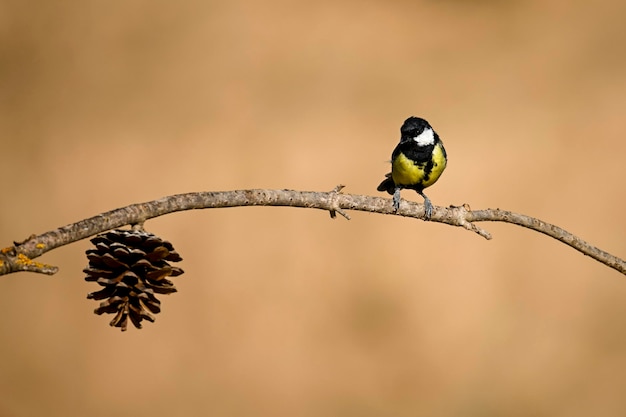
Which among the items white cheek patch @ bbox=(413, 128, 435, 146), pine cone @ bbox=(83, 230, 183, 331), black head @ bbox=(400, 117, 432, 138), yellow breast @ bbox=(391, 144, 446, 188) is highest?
black head @ bbox=(400, 117, 432, 138)

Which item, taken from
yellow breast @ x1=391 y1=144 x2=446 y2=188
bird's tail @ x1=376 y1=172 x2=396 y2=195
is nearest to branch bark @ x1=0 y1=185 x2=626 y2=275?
yellow breast @ x1=391 y1=144 x2=446 y2=188

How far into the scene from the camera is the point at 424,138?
4.13 feet

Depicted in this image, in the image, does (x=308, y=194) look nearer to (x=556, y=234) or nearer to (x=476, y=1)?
(x=556, y=234)

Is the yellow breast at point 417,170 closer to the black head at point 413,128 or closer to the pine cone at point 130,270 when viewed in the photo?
the black head at point 413,128

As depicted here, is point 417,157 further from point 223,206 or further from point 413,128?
point 223,206

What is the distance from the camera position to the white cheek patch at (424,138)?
126cm

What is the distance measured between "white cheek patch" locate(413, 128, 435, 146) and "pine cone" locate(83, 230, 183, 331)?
2.62ft

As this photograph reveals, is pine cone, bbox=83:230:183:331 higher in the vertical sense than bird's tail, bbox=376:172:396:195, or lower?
lower

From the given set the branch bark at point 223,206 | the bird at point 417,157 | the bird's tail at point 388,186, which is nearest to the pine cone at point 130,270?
the branch bark at point 223,206

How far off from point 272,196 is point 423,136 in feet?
2.25

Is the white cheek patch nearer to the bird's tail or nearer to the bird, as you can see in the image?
the bird

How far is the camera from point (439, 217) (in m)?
0.86

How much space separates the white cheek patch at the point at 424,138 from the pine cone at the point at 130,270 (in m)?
0.80

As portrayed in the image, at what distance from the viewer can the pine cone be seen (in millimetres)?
529
